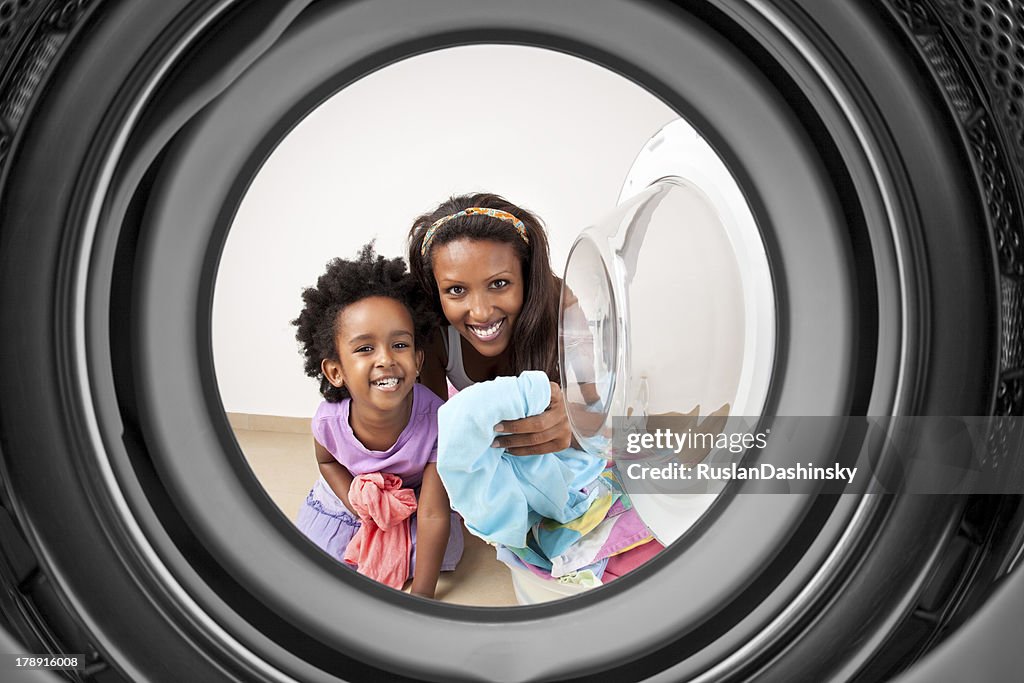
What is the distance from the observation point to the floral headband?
1.14 metres

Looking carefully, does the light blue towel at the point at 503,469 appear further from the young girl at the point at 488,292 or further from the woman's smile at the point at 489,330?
the woman's smile at the point at 489,330

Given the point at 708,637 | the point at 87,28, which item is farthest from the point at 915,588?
the point at 87,28

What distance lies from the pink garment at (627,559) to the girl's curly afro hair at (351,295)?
445 mm

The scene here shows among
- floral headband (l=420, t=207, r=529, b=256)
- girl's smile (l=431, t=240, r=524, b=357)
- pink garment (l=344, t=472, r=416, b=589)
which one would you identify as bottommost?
pink garment (l=344, t=472, r=416, b=589)

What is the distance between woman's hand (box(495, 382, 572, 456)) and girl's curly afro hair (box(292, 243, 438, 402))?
0.25m

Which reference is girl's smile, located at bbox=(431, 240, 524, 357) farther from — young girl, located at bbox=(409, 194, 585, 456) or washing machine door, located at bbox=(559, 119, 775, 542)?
washing machine door, located at bbox=(559, 119, 775, 542)

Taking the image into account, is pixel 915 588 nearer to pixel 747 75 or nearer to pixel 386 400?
pixel 747 75

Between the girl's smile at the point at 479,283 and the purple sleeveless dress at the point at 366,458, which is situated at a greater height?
the girl's smile at the point at 479,283

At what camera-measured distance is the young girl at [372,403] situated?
3.55 feet

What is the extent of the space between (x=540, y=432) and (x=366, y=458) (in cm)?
33

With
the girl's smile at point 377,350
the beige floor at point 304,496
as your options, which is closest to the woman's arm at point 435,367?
the girl's smile at point 377,350

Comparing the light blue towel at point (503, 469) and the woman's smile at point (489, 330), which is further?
the woman's smile at point (489, 330)

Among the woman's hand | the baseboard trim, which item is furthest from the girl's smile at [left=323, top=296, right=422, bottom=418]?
the baseboard trim

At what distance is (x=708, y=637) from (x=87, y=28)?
0.45 meters
